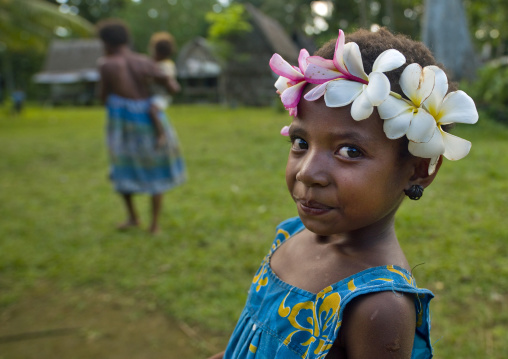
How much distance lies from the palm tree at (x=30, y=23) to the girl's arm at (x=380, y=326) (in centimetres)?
1548

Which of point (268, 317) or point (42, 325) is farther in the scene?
point (42, 325)

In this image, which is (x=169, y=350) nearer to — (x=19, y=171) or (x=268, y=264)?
(x=268, y=264)

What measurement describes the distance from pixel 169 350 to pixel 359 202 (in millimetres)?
1957

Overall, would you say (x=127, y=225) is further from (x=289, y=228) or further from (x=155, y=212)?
(x=289, y=228)

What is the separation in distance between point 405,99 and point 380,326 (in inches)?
19.9

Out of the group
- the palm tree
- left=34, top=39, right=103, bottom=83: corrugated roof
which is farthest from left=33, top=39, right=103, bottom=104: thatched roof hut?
the palm tree

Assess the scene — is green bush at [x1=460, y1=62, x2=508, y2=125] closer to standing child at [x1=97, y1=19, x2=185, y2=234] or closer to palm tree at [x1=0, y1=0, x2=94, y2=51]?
standing child at [x1=97, y1=19, x2=185, y2=234]

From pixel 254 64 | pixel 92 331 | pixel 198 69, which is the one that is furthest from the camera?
pixel 198 69

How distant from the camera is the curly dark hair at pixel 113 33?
4023 millimetres

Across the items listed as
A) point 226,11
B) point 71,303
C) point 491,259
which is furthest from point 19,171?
point 226,11

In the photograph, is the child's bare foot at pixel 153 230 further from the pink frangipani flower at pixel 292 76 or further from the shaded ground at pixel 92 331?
the pink frangipani flower at pixel 292 76

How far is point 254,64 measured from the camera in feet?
71.3

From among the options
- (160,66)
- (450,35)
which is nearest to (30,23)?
(450,35)

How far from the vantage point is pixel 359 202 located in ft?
3.50
